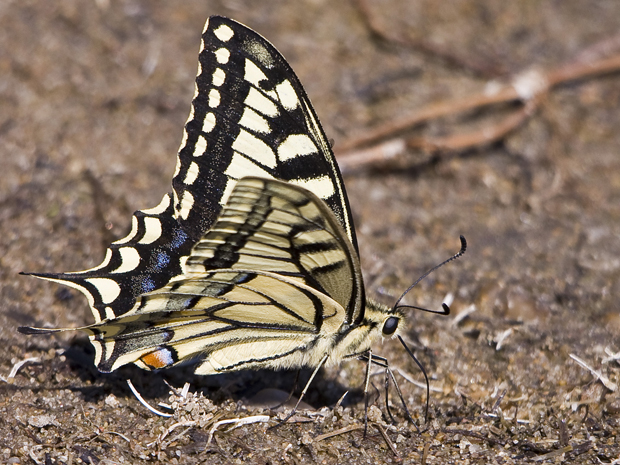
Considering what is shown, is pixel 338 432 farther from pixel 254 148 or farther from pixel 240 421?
pixel 254 148

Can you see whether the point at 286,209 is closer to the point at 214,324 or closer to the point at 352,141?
the point at 214,324

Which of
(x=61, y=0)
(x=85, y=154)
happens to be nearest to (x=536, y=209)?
(x=85, y=154)

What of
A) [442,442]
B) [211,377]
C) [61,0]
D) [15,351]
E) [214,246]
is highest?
[61,0]

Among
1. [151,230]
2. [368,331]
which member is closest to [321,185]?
[368,331]

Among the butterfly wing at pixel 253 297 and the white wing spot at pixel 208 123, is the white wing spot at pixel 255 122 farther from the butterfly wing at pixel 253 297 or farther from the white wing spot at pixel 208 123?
the butterfly wing at pixel 253 297

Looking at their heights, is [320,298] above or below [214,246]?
below

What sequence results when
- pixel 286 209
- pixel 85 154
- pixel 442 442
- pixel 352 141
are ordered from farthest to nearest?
pixel 352 141 < pixel 85 154 < pixel 442 442 < pixel 286 209
